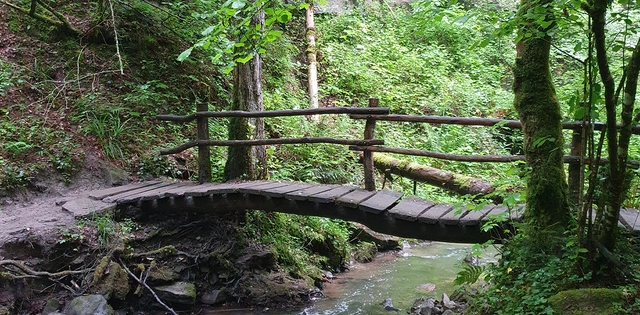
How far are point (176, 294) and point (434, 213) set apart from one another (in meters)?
2.96

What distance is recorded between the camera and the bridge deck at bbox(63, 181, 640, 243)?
4.18 meters

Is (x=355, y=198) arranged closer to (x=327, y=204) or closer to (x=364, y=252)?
(x=327, y=204)

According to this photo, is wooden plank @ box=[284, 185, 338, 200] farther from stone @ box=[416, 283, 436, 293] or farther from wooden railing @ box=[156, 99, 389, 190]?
stone @ box=[416, 283, 436, 293]

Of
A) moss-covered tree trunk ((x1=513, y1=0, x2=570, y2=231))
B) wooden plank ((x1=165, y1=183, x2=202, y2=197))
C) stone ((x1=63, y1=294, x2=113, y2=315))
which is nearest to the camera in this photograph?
moss-covered tree trunk ((x1=513, y1=0, x2=570, y2=231))

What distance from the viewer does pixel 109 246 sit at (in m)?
5.15

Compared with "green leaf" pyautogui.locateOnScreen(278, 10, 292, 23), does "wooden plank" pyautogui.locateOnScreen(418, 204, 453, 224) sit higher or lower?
lower

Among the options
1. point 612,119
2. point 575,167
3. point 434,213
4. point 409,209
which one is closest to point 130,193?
point 409,209

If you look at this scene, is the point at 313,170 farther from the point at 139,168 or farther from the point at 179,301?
the point at 179,301

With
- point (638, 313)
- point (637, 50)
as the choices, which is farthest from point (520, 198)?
point (637, 50)

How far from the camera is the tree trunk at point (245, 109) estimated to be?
635 cm

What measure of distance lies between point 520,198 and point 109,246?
4.27 m

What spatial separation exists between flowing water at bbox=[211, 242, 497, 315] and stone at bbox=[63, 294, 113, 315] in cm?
118

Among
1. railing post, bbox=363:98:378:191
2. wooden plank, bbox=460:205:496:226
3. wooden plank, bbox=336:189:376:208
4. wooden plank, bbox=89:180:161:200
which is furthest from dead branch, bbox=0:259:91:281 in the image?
wooden plank, bbox=460:205:496:226

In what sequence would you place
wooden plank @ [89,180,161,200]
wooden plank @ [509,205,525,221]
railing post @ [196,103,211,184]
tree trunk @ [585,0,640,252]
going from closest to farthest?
tree trunk @ [585,0,640,252] → wooden plank @ [509,205,525,221] → wooden plank @ [89,180,161,200] → railing post @ [196,103,211,184]
